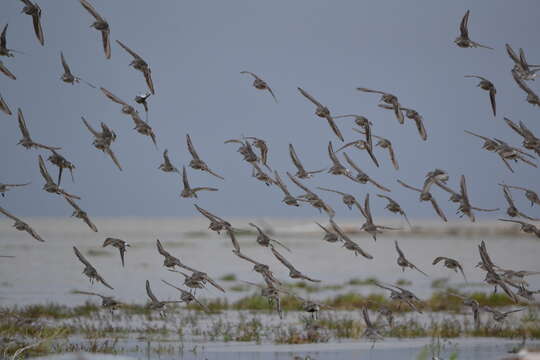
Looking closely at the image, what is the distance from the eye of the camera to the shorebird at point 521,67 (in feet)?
55.2

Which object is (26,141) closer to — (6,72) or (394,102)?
(6,72)

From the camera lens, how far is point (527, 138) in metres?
17.1

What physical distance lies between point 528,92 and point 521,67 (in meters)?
0.46

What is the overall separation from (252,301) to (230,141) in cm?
1209

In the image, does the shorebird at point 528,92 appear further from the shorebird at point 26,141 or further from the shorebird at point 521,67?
the shorebird at point 26,141

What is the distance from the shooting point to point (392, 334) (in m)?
21.3

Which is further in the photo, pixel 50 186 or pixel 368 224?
pixel 368 224

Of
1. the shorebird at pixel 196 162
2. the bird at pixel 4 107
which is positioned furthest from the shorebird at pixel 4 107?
the shorebird at pixel 196 162

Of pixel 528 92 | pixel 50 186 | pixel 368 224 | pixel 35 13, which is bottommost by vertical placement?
pixel 368 224

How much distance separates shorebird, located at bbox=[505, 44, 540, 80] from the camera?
16.8 metres

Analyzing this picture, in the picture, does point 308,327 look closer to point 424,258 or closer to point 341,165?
point 341,165

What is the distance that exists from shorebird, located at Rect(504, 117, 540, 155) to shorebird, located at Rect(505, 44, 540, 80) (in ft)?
2.73

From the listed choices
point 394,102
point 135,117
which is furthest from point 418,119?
point 135,117

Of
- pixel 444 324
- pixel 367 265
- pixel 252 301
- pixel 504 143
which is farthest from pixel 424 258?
pixel 504 143
